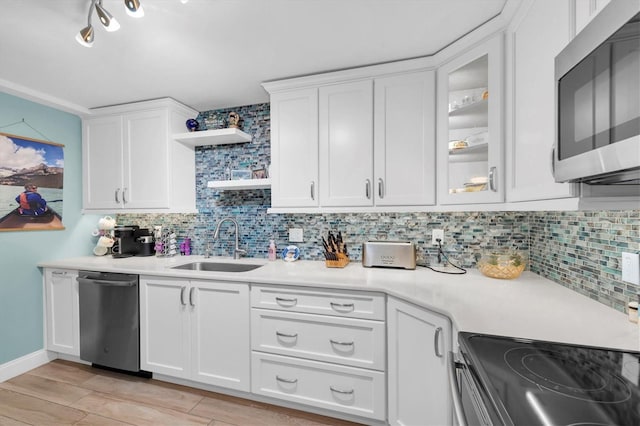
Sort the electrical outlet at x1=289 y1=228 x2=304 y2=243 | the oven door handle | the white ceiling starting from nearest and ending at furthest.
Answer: the oven door handle → the white ceiling → the electrical outlet at x1=289 y1=228 x2=304 y2=243

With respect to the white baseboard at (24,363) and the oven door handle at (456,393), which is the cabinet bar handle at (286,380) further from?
the white baseboard at (24,363)

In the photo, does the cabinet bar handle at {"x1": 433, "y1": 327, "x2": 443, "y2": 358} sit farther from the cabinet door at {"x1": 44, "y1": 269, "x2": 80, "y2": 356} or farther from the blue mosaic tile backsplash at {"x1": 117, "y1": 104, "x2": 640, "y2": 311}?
the cabinet door at {"x1": 44, "y1": 269, "x2": 80, "y2": 356}

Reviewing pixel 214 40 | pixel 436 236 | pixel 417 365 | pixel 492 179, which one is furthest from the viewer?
pixel 436 236

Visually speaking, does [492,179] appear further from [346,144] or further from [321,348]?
[321,348]

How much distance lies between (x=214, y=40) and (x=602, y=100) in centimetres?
182

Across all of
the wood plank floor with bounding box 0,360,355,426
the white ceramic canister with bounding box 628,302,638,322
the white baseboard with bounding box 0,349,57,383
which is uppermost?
the white ceramic canister with bounding box 628,302,638,322

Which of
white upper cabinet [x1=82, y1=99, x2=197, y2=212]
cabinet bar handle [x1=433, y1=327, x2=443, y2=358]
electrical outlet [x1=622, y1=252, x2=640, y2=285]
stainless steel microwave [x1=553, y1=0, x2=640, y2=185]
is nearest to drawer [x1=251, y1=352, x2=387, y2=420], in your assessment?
cabinet bar handle [x1=433, y1=327, x2=443, y2=358]

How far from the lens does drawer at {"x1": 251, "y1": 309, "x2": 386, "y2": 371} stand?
163 cm

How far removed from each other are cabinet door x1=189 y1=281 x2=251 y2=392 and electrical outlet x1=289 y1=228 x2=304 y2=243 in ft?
2.28

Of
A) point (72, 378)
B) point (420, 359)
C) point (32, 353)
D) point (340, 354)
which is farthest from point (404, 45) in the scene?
point (32, 353)

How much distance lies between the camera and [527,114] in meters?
1.24

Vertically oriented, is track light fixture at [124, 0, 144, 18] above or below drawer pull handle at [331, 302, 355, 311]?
above

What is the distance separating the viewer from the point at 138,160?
2564 millimetres

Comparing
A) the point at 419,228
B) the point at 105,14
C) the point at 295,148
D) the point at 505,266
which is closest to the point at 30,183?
the point at 105,14
